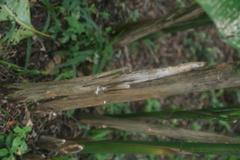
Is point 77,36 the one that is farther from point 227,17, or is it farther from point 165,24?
point 227,17

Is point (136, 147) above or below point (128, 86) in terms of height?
below

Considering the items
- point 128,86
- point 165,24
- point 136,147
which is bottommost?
point 136,147

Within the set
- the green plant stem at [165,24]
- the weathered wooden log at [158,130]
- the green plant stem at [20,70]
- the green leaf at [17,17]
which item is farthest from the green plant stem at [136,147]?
the green plant stem at [165,24]

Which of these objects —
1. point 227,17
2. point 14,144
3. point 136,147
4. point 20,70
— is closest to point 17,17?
point 20,70

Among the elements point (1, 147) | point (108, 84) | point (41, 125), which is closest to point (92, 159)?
point (41, 125)

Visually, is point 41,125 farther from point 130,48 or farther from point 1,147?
point 130,48

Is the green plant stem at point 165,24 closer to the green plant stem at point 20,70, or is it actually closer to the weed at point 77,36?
the weed at point 77,36
